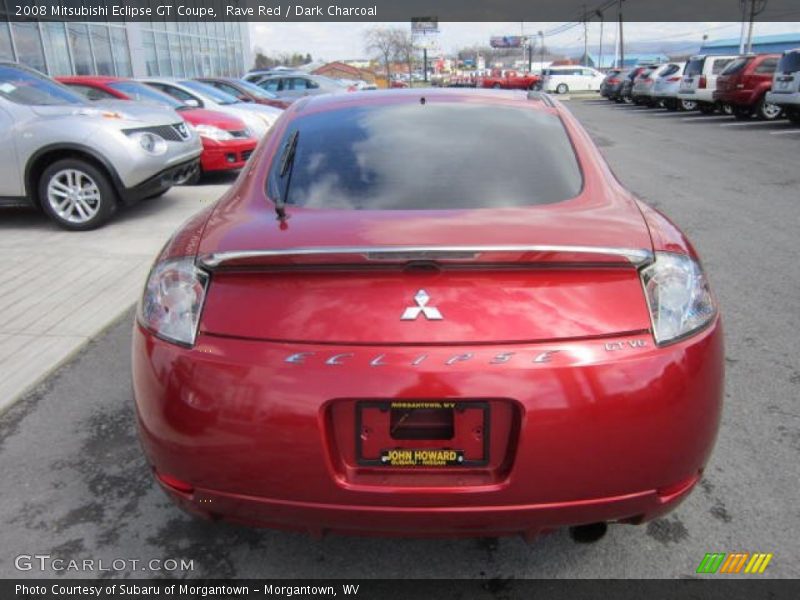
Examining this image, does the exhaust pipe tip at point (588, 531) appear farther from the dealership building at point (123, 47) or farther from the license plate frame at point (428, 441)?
the dealership building at point (123, 47)

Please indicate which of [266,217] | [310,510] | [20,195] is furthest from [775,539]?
[20,195]

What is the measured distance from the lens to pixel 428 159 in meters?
2.58

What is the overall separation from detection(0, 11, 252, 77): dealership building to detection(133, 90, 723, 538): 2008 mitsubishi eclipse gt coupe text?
17.6 meters

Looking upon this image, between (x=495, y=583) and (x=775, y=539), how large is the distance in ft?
3.32

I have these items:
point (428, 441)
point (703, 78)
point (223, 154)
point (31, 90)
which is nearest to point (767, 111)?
point (703, 78)

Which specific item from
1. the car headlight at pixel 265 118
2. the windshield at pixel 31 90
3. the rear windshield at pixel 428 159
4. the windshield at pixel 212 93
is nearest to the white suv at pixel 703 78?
the car headlight at pixel 265 118

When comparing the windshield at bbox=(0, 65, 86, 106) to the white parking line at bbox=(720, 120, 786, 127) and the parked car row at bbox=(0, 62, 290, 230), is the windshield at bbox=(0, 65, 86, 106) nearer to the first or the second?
the parked car row at bbox=(0, 62, 290, 230)

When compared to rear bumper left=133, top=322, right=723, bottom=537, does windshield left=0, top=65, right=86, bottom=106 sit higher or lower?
higher

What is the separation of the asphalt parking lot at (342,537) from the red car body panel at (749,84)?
55.9 ft

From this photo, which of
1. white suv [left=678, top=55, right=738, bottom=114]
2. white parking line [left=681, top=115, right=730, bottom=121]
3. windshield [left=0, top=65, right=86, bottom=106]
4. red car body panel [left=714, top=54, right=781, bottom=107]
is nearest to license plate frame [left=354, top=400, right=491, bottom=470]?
windshield [left=0, top=65, right=86, bottom=106]

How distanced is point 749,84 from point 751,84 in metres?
0.05

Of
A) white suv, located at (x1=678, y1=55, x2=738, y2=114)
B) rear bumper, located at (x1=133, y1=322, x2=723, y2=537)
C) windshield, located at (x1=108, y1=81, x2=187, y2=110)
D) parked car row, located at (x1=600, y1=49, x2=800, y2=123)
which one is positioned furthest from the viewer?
white suv, located at (x1=678, y1=55, x2=738, y2=114)

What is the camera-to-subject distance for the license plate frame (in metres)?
1.79

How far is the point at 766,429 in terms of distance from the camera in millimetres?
3059
